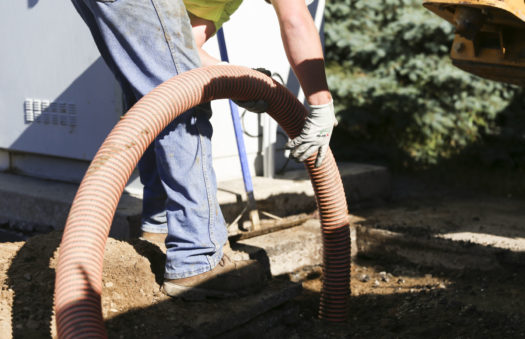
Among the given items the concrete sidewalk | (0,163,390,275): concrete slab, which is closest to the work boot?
(0,163,390,275): concrete slab

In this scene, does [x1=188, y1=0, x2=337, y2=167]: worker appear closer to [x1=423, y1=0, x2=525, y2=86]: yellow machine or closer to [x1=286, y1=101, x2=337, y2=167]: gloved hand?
[x1=286, y1=101, x2=337, y2=167]: gloved hand

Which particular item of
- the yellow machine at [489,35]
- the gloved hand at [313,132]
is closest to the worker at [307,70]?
the gloved hand at [313,132]

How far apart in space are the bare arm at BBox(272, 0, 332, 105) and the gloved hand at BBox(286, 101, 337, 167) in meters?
0.04

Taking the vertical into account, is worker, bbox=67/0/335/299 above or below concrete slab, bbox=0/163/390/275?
above

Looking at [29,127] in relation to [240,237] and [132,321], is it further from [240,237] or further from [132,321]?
[132,321]

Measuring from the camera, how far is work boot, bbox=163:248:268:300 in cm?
228

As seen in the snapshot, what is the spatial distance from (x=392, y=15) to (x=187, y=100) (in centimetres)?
394

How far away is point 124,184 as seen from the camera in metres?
1.90

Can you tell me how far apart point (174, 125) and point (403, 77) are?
153 inches

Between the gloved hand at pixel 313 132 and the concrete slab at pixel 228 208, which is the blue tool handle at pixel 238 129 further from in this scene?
the gloved hand at pixel 313 132

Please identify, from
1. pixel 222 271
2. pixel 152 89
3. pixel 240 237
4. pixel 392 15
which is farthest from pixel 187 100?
pixel 392 15

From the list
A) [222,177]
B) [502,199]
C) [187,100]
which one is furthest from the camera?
[502,199]

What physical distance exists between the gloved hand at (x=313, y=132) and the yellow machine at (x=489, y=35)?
27.3 inches

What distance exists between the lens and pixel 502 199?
4691 mm
